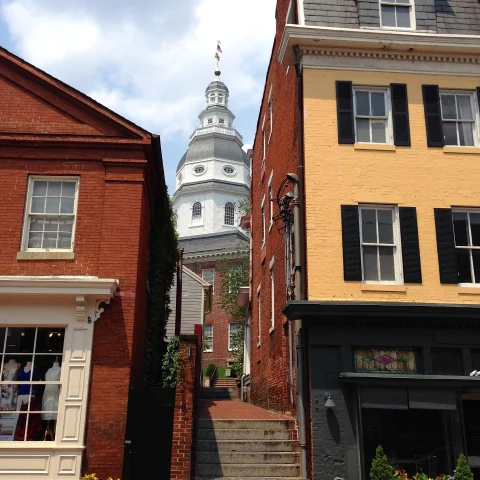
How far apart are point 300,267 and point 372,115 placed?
3.93 m

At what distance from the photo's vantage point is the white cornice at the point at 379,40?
43.3 ft

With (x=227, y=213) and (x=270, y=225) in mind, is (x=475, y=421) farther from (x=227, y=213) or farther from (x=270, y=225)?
(x=227, y=213)

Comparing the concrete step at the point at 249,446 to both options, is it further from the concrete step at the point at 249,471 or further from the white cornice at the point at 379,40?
the white cornice at the point at 379,40

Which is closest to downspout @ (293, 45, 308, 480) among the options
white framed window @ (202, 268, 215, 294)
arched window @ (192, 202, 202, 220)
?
white framed window @ (202, 268, 215, 294)

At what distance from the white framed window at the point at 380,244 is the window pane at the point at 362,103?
2294 mm

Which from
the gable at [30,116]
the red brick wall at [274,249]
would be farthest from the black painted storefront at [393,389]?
the gable at [30,116]

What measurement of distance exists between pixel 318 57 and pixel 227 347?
111ft

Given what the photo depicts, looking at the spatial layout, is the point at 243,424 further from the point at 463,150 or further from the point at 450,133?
the point at 450,133

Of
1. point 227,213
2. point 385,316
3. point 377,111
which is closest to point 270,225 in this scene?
point 377,111

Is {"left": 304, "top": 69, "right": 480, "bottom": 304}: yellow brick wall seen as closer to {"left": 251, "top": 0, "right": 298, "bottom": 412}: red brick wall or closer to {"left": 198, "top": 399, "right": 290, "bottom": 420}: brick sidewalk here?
{"left": 251, "top": 0, "right": 298, "bottom": 412}: red brick wall

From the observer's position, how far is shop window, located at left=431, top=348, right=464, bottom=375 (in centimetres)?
1157

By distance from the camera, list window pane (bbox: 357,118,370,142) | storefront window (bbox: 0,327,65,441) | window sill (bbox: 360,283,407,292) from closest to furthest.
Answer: storefront window (bbox: 0,327,65,441)
window sill (bbox: 360,283,407,292)
window pane (bbox: 357,118,370,142)

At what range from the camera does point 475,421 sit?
11633mm

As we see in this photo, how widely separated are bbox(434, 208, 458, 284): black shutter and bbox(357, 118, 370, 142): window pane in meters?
2.25
